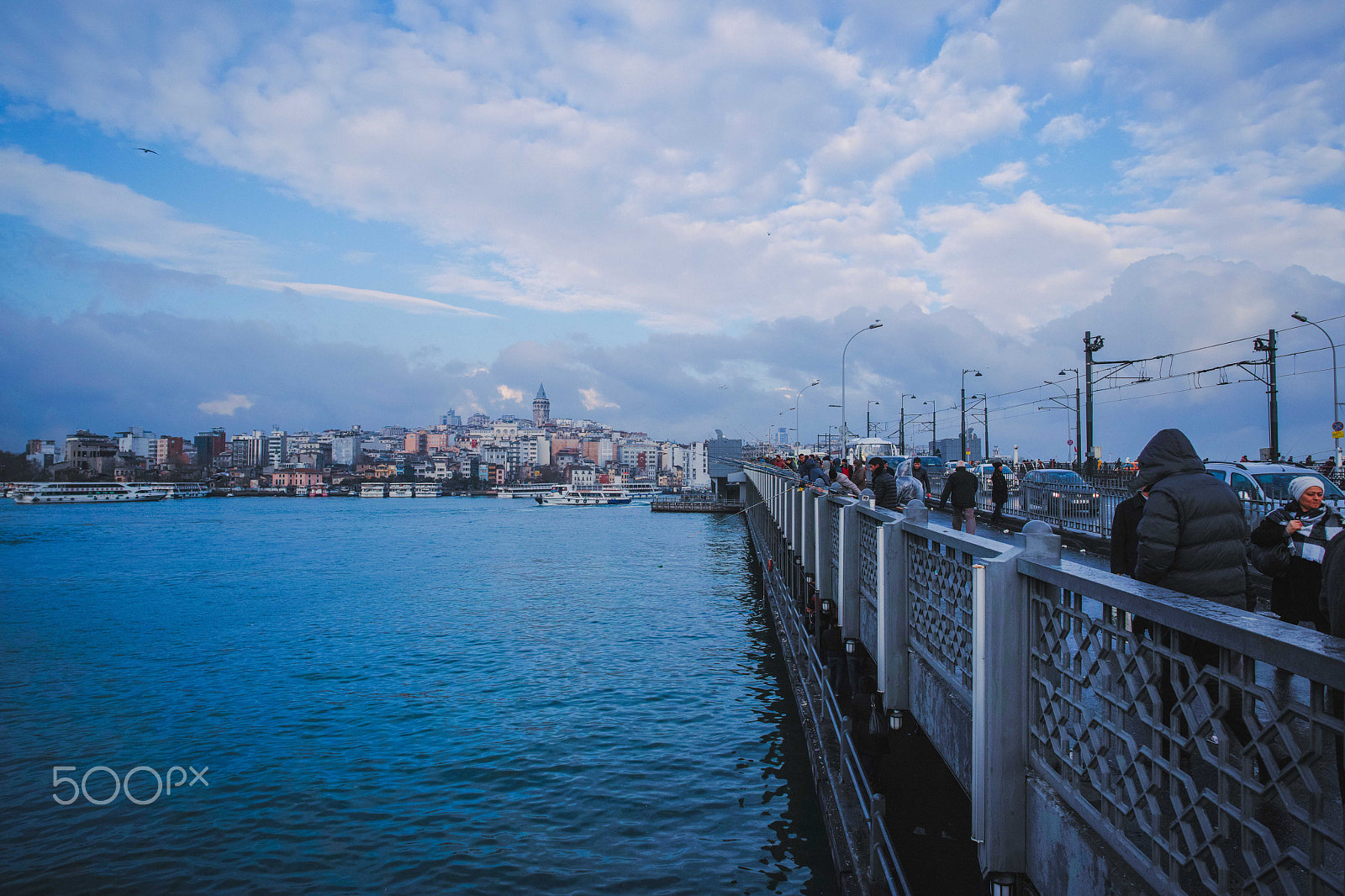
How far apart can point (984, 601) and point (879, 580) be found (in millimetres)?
3006

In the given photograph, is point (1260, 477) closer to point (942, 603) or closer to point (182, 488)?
point (942, 603)

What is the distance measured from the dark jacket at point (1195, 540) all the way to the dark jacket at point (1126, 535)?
112 cm

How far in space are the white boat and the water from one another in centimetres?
11408

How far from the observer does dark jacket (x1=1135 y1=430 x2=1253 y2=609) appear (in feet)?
13.2

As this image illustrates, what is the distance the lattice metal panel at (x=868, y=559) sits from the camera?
25.5 ft

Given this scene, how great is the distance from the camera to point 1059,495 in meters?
19.1

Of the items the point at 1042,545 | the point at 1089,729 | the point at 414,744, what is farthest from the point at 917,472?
the point at 1089,729

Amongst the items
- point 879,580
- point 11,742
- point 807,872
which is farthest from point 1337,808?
point 11,742

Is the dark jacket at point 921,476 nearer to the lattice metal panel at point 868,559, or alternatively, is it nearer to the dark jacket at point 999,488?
the dark jacket at point 999,488

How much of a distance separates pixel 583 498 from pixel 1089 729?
475ft

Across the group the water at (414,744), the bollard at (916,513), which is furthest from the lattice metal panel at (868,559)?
the water at (414,744)

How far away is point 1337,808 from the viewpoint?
10.4 ft

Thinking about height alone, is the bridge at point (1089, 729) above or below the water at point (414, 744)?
above

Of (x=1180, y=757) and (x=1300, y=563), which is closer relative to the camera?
(x=1180, y=757)
